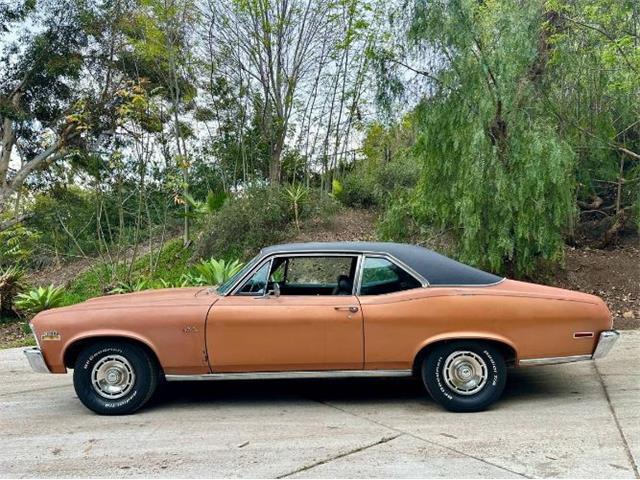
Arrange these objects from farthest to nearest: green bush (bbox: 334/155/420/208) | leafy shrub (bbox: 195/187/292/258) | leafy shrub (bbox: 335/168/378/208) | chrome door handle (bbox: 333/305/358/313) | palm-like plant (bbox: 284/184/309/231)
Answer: leafy shrub (bbox: 335/168/378/208)
green bush (bbox: 334/155/420/208)
palm-like plant (bbox: 284/184/309/231)
leafy shrub (bbox: 195/187/292/258)
chrome door handle (bbox: 333/305/358/313)

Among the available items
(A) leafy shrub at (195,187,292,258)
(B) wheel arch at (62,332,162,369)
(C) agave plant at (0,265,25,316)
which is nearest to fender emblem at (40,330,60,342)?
(B) wheel arch at (62,332,162,369)

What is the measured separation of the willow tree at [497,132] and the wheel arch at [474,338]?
13.4ft

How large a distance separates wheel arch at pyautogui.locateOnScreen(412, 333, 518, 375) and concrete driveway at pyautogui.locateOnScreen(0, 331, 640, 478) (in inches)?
15.8

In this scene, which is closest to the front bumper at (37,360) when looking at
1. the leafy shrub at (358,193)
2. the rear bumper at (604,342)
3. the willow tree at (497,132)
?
the rear bumper at (604,342)

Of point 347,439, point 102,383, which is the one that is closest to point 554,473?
point 347,439

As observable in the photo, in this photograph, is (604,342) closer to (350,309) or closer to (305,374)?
(350,309)

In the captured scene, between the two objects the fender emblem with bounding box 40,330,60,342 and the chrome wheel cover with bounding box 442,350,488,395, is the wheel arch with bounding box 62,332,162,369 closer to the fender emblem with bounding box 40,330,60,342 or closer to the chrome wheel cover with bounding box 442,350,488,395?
the fender emblem with bounding box 40,330,60,342

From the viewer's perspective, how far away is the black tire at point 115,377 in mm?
4691

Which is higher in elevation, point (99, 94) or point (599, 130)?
point (99, 94)

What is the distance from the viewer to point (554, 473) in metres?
3.40

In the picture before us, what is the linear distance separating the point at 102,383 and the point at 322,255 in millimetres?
2107

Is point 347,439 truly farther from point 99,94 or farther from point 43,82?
point 43,82

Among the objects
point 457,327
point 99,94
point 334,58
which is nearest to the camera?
point 457,327

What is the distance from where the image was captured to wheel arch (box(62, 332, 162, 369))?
15.2ft
